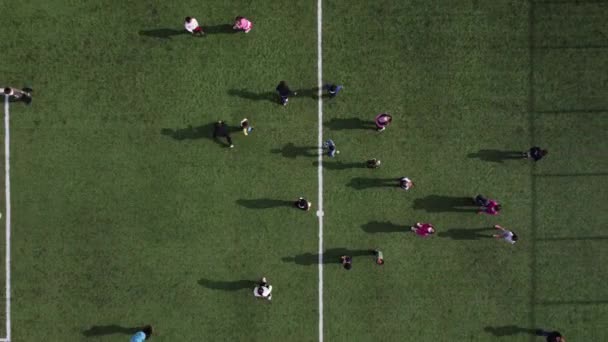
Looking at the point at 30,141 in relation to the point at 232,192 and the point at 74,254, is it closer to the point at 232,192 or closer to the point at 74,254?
the point at 74,254

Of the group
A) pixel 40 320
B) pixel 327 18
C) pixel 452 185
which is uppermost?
pixel 327 18

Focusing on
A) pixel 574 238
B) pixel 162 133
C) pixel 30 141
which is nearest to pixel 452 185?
pixel 574 238

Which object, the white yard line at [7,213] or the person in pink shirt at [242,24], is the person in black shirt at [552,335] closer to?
the person in pink shirt at [242,24]

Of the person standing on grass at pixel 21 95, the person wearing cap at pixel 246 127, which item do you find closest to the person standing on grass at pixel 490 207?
the person wearing cap at pixel 246 127

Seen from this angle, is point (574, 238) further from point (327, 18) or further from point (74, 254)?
point (74, 254)

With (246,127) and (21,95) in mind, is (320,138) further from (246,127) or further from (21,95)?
(21,95)

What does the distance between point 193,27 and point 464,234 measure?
317 inches

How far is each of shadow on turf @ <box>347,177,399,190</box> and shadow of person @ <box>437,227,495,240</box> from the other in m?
1.69

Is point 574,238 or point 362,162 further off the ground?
point 362,162

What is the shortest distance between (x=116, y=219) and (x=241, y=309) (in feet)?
12.1

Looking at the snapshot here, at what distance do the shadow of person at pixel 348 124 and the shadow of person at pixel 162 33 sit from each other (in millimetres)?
4117

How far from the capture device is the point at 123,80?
11992mm

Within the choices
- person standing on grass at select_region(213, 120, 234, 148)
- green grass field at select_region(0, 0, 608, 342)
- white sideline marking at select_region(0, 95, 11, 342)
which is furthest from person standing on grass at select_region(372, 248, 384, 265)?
white sideline marking at select_region(0, 95, 11, 342)

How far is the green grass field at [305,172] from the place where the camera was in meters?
12.0
